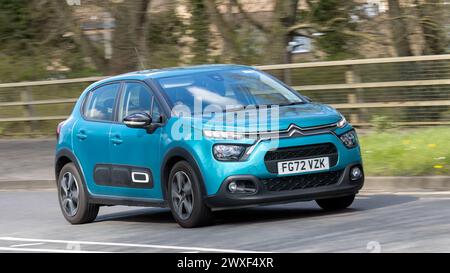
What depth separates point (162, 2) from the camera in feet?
91.1

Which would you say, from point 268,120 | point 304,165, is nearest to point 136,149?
point 268,120

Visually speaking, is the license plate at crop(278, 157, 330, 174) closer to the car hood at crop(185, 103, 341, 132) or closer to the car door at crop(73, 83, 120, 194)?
the car hood at crop(185, 103, 341, 132)

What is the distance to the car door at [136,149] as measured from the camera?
35.9 feet

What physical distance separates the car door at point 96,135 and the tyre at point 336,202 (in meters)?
2.30

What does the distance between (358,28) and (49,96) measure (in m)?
7.02

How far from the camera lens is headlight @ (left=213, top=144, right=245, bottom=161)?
10.2 metres

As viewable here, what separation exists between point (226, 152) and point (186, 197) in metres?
0.65

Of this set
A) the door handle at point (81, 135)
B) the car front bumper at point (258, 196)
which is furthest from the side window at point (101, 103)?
the car front bumper at point (258, 196)

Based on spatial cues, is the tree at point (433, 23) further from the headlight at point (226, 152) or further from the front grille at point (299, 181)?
the headlight at point (226, 152)

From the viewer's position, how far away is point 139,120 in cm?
1095

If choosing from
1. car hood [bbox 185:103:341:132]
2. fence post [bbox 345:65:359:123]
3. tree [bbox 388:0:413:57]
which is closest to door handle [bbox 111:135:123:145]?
car hood [bbox 185:103:341:132]

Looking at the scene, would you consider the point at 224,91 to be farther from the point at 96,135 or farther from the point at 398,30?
the point at 398,30

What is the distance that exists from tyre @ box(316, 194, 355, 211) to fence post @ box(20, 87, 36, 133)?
566 inches
